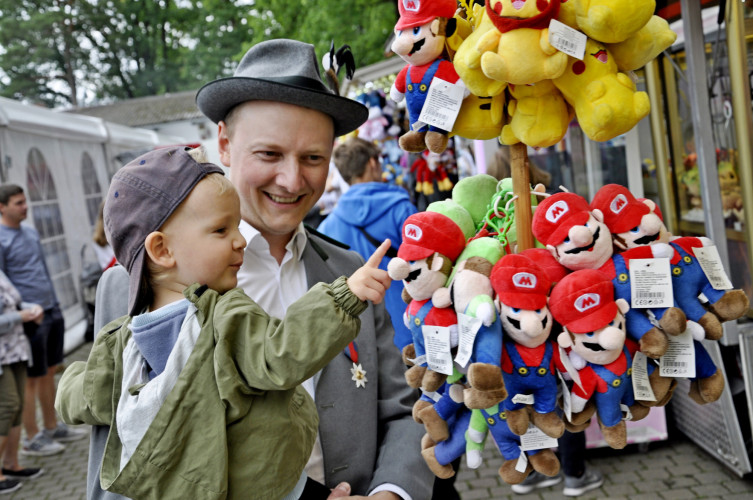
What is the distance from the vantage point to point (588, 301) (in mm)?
1198

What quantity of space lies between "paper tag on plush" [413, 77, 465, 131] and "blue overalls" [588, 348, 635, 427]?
578mm

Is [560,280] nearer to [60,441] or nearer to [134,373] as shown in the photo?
[134,373]

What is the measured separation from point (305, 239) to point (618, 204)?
897mm

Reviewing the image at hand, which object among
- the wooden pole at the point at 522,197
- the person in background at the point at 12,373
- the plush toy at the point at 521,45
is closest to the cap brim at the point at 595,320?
the wooden pole at the point at 522,197

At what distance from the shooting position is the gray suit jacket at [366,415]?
1651 millimetres

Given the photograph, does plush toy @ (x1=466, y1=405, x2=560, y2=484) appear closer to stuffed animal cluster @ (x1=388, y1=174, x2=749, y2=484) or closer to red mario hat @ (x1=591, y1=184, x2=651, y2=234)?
stuffed animal cluster @ (x1=388, y1=174, x2=749, y2=484)

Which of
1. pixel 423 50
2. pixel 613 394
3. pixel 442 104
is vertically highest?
pixel 423 50

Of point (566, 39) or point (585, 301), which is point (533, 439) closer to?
point (585, 301)

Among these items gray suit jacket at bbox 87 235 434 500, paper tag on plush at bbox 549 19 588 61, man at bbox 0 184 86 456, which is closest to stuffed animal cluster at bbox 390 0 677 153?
paper tag on plush at bbox 549 19 588 61

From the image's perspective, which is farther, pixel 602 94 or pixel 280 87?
pixel 280 87

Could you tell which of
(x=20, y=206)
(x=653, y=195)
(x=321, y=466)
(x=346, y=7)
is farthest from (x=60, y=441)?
(x=346, y=7)

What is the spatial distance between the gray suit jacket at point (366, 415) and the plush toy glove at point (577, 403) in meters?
0.55

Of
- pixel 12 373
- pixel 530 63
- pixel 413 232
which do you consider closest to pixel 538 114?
pixel 530 63

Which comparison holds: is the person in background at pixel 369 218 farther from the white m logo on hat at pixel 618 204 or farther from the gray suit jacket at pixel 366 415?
the white m logo on hat at pixel 618 204
